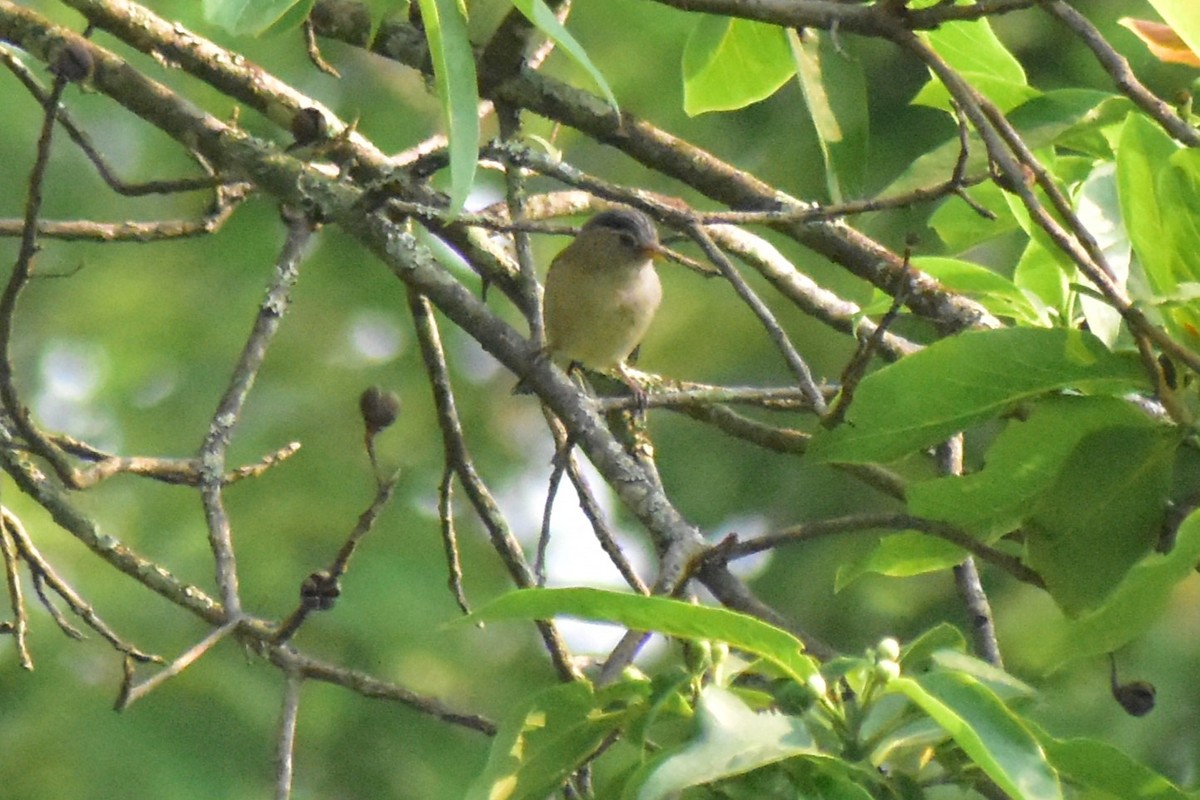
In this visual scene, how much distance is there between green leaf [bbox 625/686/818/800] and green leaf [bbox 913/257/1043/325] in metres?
0.85

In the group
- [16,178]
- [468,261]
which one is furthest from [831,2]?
[16,178]

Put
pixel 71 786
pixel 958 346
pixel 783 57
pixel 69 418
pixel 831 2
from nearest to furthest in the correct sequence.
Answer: pixel 958 346 < pixel 831 2 < pixel 783 57 < pixel 71 786 < pixel 69 418

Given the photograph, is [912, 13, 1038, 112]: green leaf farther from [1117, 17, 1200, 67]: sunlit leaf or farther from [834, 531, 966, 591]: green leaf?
[834, 531, 966, 591]: green leaf

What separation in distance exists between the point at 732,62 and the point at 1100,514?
1.01 m

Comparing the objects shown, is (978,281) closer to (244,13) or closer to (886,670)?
(886,670)

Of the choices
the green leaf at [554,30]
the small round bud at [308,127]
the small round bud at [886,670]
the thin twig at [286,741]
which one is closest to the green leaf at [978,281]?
the green leaf at [554,30]

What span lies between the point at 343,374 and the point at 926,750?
3.59 meters

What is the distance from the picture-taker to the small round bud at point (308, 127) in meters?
2.59

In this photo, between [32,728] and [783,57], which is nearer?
[783,57]

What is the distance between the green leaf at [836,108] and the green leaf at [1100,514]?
59cm

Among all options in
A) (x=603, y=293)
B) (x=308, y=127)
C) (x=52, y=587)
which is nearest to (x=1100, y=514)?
(x=308, y=127)

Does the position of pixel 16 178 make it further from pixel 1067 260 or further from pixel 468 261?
pixel 1067 260

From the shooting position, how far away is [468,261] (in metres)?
2.74

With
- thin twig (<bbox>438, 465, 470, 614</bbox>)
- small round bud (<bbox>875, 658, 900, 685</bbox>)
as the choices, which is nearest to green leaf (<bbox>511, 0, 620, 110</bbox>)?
small round bud (<bbox>875, 658, 900, 685</bbox>)
